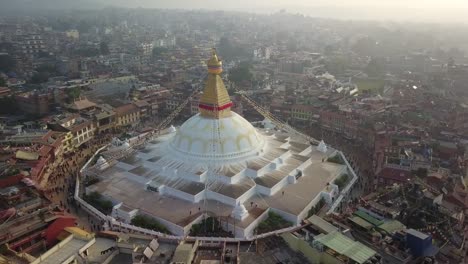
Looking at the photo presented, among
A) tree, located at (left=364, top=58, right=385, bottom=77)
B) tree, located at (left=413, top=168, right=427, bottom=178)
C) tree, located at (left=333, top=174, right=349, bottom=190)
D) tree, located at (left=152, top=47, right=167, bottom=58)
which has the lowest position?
tree, located at (left=152, top=47, right=167, bottom=58)

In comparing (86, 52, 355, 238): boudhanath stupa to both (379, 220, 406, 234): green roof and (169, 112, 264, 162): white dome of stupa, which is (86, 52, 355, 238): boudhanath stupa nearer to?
(169, 112, 264, 162): white dome of stupa

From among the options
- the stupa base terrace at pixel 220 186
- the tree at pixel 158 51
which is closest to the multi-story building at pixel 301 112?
the stupa base terrace at pixel 220 186

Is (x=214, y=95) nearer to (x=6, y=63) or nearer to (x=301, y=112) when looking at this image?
(x=301, y=112)

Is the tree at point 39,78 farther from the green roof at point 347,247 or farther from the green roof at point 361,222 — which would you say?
the green roof at point 347,247

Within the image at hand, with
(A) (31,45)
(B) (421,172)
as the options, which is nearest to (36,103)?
(B) (421,172)

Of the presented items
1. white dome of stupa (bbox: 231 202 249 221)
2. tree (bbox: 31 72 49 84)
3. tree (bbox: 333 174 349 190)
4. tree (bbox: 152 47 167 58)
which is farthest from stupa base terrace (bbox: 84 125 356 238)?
tree (bbox: 152 47 167 58)

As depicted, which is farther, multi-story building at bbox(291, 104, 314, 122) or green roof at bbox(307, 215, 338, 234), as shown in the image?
multi-story building at bbox(291, 104, 314, 122)
